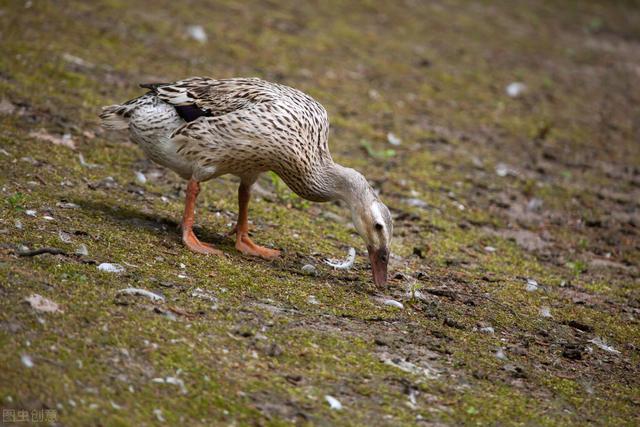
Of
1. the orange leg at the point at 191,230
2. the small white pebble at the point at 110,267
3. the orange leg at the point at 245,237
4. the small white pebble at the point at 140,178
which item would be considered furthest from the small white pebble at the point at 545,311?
the small white pebble at the point at 140,178

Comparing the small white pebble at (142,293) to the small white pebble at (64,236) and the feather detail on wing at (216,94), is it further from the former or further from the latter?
the feather detail on wing at (216,94)

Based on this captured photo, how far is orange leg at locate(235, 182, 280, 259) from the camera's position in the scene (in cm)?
705

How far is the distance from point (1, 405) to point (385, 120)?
8.40 m

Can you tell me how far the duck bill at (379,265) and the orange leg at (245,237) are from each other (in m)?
0.93

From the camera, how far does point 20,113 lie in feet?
29.0

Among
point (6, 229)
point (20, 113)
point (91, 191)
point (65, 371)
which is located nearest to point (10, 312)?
point (65, 371)

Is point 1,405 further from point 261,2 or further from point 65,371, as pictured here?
point 261,2

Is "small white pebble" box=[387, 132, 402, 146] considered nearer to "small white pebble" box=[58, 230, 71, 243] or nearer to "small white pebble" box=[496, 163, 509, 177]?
"small white pebble" box=[496, 163, 509, 177]

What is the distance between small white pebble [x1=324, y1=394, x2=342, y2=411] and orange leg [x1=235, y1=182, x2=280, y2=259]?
2.36 meters

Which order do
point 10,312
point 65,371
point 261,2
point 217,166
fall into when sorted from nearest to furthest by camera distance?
1. point 65,371
2. point 10,312
3. point 217,166
4. point 261,2

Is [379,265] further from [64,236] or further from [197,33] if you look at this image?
[197,33]

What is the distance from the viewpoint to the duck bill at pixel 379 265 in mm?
6574

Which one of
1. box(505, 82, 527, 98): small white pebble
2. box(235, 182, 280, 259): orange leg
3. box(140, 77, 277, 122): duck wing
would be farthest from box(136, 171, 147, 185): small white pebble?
box(505, 82, 527, 98): small white pebble

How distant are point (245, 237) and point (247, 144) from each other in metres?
0.93
